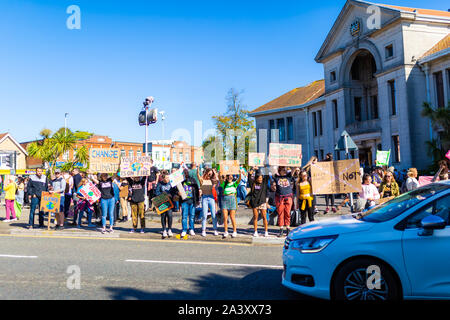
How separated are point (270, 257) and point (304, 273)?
3.55 metres

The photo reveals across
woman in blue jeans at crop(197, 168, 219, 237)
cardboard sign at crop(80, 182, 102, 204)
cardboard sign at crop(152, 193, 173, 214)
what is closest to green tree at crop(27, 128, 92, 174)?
cardboard sign at crop(80, 182, 102, 204)

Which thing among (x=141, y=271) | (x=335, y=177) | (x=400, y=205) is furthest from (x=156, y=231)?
(x=400, y=205)

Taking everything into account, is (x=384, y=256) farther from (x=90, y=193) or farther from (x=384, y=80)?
(x=384, y=80)

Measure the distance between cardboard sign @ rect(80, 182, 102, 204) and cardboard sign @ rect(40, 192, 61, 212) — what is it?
3.34 ft

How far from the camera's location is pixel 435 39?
1117 inches

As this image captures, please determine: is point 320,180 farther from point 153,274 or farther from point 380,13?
point 380,13

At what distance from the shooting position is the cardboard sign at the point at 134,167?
482 inches

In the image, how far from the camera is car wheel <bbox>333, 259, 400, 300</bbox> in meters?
4.33

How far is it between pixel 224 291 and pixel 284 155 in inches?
277

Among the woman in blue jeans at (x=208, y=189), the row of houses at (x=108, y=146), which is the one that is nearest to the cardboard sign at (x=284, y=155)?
the woman in blue jeans at (x=208, y=189)

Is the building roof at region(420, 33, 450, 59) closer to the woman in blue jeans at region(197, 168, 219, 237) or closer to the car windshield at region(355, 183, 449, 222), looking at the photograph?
the woman in blue jeans at region(197, 168, 219, 237)

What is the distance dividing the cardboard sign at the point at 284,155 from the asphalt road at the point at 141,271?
316cm

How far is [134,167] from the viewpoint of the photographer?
12273mm
